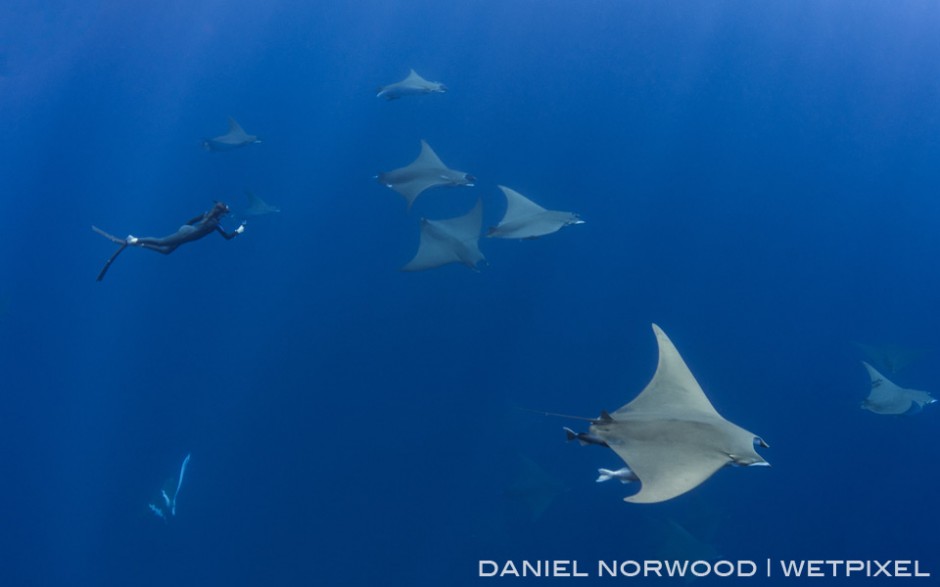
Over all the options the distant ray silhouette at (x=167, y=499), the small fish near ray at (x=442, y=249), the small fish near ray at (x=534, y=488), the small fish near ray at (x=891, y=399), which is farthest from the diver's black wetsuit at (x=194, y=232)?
the small fish near ray at (x=891, y=399)

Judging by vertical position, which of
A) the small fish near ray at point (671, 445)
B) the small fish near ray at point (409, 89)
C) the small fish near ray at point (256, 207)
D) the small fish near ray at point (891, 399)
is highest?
the small fish near ray at point (409, 89)

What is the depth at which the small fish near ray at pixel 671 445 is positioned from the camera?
8.86 feet

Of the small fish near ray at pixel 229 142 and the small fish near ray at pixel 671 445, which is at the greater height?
the small fish near ray at pixel 229 142

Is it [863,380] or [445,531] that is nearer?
[445,531]

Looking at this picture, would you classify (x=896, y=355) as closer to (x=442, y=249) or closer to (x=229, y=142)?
(x=442, y=249)

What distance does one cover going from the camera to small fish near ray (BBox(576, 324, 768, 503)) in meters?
2.70

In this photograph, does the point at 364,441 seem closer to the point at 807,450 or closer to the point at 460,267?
the point at 460,267

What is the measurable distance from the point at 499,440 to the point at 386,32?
12774mm

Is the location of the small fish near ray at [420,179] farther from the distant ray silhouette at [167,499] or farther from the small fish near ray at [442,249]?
the distant ray silhouette at [167,499]

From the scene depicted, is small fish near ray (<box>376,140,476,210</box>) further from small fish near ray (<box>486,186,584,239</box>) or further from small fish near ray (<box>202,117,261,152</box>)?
small fish near ray (<box>202,117,261,152</box>)

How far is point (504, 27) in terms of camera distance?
1396 cm

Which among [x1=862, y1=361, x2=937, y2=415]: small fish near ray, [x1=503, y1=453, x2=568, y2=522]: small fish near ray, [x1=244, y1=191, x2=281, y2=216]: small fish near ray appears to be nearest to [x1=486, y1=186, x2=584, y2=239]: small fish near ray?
[x1=503, y1=453, x2=568, y2=522]: small fish near ray

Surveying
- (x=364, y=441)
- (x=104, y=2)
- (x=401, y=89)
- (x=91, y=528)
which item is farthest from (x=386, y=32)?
(x=91, y=528)

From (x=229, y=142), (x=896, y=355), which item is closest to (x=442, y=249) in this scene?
(x=229, y=142)
